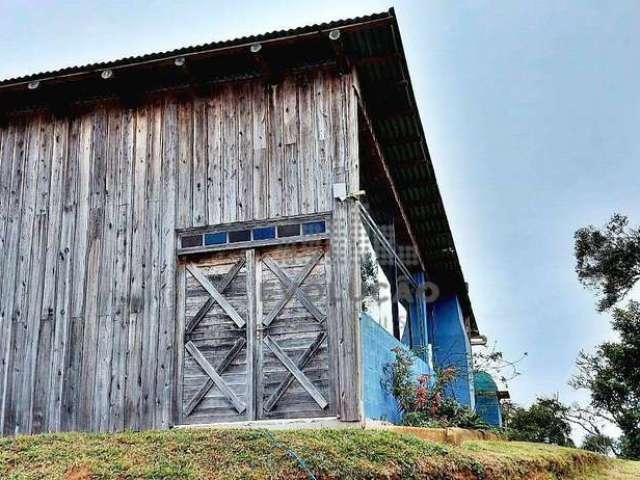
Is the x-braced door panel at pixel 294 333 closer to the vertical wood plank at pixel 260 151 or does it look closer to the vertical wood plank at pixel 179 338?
the vertical wood plank at pixel 260 151

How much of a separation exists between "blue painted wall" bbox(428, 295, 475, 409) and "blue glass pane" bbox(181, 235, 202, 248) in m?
10.4

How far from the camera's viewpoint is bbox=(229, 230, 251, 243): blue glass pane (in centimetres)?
990

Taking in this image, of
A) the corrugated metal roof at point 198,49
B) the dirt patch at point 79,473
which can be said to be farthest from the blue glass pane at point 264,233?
the dirt patch at point 79,473

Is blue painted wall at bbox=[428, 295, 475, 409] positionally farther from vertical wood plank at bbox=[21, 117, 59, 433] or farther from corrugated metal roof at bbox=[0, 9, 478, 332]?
vertical wood plank at bbox=[21, 117, 59, 433]

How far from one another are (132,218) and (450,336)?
38.7ft

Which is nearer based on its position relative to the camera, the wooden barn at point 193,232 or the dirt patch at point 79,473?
the dirt patch at point 79,473

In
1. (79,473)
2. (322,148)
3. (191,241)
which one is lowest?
(79,473)

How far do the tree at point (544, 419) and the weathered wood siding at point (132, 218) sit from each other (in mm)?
20568

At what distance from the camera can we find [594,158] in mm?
31250

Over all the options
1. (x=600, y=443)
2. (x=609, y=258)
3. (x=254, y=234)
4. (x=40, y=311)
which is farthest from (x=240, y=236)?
(x=600, y=443)

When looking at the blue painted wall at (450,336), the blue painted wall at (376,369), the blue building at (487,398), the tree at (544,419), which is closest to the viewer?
the blue painted wall at (376,369)

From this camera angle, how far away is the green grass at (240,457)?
5.98 meters

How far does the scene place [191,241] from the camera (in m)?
10.1

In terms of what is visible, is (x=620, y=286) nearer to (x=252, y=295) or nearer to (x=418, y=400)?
(x=418, y=400)
